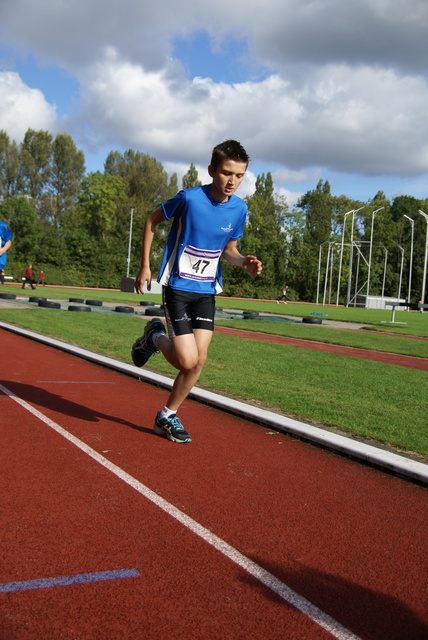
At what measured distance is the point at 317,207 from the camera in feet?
301

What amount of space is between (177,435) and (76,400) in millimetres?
1938

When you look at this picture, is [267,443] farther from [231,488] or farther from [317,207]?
[317,207]

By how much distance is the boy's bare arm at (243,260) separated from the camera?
4970mm

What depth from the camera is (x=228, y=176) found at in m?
4.72

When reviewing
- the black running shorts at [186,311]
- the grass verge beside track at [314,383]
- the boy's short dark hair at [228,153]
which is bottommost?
the grass verge beside track at [314,383]

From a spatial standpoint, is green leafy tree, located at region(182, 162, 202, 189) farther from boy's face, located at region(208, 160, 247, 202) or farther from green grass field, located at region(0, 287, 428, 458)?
boy's face, located at region(208, 160, 247, 202)

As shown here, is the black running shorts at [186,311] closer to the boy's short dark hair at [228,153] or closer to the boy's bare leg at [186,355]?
the boy's bare leg at [186,355]

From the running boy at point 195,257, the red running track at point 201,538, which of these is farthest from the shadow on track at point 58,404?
the running boy at point 195,257

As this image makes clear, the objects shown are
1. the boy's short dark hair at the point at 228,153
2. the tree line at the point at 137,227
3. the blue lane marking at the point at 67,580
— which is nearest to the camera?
the blue lane marking at the point at 67,580

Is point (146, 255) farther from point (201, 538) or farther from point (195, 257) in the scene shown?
point (201, 538)

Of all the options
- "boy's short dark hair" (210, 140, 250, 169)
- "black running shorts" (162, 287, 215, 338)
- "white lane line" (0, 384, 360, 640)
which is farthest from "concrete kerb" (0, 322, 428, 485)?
"boy's short dark hair" (210, 140, 250, 169)

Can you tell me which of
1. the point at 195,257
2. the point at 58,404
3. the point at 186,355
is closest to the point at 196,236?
the point at 195,257

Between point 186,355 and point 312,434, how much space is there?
4.50 feet

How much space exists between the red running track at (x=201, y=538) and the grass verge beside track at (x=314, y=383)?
94 centimetres
